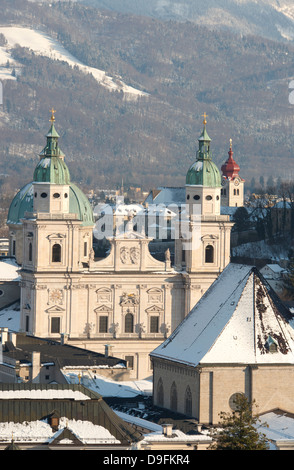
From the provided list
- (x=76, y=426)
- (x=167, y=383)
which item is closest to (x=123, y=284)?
(x=167, y=383)

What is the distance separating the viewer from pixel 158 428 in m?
86.4

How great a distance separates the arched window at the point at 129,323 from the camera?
126750 mm

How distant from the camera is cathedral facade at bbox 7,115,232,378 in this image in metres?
124

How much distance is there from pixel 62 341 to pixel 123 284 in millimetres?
8320

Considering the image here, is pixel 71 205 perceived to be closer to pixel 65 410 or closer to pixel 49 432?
pixel 65 410

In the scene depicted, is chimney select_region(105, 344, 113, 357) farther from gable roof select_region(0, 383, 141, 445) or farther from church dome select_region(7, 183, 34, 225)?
gable roof select_region(0, 383, 141, 445)

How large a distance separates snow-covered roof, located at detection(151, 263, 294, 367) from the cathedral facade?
2897 centimetres

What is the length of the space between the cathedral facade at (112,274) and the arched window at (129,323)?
7 cm

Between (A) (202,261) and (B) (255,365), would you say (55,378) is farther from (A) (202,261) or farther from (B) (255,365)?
(A) (202,261)

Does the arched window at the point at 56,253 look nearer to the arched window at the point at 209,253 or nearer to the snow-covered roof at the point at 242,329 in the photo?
the arched window at the point at 209,253

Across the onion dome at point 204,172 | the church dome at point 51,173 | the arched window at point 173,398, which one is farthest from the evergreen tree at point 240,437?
the onion dome at point 204,172

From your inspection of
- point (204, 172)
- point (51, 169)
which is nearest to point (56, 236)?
point (51, 169)

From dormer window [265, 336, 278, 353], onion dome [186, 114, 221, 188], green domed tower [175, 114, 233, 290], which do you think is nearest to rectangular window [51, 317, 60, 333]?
green domed tower [175, 114, 233, 290]

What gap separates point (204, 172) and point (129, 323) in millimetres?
11326
